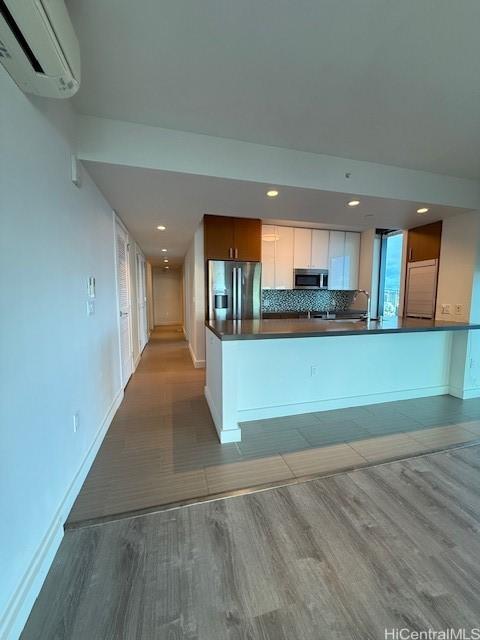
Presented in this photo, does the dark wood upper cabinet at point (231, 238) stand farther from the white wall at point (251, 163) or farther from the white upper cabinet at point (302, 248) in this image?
the white wall at point (251, 163)

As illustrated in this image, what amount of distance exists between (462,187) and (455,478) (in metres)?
3.01

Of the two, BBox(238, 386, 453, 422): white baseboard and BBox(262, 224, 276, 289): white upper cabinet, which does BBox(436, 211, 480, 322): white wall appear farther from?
BBox(262, 224, 276, 289): white upper cabinet

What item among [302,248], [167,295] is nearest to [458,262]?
[302,248]

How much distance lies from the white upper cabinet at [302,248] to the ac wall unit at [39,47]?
4256 mm

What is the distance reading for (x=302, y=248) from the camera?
199 inches

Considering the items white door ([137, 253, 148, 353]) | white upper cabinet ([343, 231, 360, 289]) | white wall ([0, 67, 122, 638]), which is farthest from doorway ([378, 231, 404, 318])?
white wall ([0, 67, 122, 638])

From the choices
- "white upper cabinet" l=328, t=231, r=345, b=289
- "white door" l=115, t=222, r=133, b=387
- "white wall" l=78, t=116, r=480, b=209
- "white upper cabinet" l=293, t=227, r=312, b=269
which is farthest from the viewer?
"white upper cabinet" l=328, t=231, r=345, b=289

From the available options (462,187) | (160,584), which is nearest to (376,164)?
(462,187)

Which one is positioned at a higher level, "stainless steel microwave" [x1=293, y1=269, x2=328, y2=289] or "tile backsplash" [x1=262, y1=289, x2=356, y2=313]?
"stainless steel microwave" [x1=293, y1=269, x2=328, y2=289]

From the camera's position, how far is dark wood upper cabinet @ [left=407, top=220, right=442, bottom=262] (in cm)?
362

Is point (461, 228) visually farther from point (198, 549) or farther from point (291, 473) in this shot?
point (198, 549)

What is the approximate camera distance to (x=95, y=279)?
7.30ft

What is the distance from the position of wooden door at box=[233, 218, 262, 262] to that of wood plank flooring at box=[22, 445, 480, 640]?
10.6 feet

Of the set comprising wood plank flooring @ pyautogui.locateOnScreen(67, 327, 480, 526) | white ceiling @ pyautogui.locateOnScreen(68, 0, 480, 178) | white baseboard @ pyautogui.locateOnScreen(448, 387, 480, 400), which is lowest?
wood plank flooring @ pyautogui.locateOnScreen(67, 327, 480, 526)
